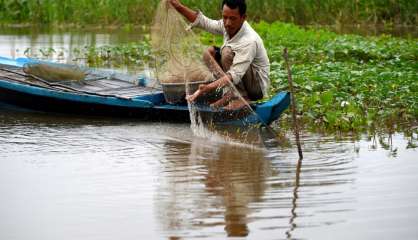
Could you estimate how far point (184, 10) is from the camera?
7.38 metres


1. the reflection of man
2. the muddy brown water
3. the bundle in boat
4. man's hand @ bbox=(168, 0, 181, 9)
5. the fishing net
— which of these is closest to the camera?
the muddy brown water

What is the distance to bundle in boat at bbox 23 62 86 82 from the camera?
8.27m

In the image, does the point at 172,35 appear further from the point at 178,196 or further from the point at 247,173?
the point at 178,196

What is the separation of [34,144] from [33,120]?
122 centimetres

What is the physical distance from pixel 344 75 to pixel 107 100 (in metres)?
2.72

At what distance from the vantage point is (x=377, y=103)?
7953 millimetres

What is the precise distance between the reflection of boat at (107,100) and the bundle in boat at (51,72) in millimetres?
65

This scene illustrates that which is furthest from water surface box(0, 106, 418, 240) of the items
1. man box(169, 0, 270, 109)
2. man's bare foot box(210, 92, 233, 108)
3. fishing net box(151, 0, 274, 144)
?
man box(169, 0, 270, 109)

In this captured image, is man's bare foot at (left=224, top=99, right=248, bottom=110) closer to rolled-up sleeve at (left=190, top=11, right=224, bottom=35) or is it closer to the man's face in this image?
the man's face

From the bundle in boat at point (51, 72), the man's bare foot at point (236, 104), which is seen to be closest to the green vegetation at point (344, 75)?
the man's bare foot at point (236, 104)

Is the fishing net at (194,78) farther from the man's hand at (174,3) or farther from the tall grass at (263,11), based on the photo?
the tall grass at (263,11)

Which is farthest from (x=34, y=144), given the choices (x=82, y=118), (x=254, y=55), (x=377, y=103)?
(x=377, y=103)

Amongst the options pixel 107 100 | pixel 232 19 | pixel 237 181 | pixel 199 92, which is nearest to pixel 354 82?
pixel 232 19

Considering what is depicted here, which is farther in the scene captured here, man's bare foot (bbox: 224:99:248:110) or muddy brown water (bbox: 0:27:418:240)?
man's bare foot (bbox: 224:99:248:110)
